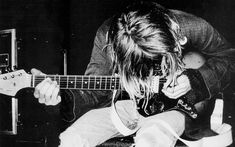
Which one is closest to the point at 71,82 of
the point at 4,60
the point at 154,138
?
the point at 4,60

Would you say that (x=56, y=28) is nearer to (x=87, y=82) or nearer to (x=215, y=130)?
(x=87, y=82)

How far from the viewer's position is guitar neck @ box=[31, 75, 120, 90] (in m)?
1.67

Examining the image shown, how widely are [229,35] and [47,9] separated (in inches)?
34.9

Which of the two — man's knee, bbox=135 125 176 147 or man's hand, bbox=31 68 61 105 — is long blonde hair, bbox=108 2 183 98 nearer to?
man's knee, bbox=135 125 176 147

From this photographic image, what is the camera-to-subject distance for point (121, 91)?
1674 mm

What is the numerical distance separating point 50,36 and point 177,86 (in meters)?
0.66

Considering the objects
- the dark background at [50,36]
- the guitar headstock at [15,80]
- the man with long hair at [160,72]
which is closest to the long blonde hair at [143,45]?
the man with long hair at [160,72]

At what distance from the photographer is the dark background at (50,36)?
1719mm

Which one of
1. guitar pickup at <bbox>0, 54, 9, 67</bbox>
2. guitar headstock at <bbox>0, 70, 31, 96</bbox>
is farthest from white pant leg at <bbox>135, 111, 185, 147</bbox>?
guitar pickup at <bbox>0, 54, 9, 67</bbox>

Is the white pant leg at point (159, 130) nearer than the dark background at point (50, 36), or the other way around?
the white pant leg at point (159, 130)

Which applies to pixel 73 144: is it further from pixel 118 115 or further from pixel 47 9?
pixel 47 9

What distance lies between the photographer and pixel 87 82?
1680 mm

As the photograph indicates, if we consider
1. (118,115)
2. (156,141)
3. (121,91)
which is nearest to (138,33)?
(121,91)

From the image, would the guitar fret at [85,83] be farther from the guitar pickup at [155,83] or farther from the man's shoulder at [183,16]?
the man's shoulder at [183,16]
